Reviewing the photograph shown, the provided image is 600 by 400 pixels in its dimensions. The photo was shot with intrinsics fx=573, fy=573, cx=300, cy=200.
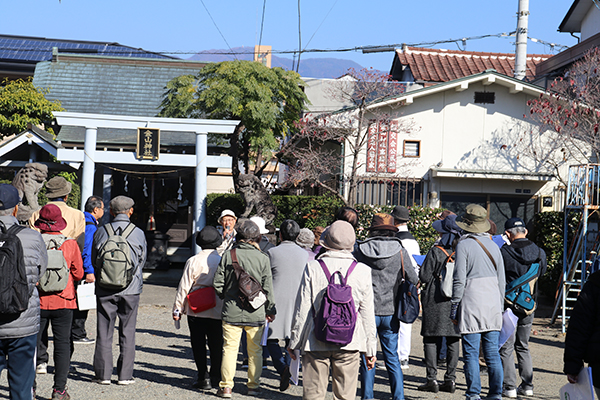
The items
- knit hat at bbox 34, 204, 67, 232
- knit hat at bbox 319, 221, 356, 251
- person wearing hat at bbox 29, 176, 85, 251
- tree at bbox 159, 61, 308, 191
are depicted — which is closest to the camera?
knit hat at bbox 319, 221, 356, 251

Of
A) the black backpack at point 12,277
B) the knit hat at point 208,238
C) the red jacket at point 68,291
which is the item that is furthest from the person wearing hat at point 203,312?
the black backpack at point 12,277

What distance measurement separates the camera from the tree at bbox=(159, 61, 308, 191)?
14805mm

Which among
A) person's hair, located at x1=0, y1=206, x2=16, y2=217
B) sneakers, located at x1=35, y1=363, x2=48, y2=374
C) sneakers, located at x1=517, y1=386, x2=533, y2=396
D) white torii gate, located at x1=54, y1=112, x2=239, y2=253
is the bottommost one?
sneakers, located at x1=517, y1=386, x2=533, y2=396

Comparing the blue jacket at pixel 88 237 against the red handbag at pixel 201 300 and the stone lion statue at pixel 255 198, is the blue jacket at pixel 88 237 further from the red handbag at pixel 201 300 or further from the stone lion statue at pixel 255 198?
the stone lion statue at pixel 255 198

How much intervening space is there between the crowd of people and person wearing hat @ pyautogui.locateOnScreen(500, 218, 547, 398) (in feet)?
0.04

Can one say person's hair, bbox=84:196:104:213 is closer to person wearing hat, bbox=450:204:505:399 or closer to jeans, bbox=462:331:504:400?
person wearing hat, bbox=450:204:505:399

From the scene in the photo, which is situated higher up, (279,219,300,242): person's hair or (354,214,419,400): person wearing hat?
(279,219,300,242): person's hair

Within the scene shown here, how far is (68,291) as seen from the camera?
16.9ft

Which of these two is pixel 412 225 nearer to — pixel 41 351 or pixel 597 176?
pixel 597 176

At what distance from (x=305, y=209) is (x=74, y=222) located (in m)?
7.59

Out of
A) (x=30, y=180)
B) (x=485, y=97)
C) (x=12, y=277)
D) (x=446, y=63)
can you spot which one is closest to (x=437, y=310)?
(x=12, y=277)

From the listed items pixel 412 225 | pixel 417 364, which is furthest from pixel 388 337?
pixel 412 225

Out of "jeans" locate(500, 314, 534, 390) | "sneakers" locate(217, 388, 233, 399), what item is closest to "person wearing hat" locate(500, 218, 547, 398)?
"jeans" locate(500, 314, 534, 390)

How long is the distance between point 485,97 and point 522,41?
27.6ft
